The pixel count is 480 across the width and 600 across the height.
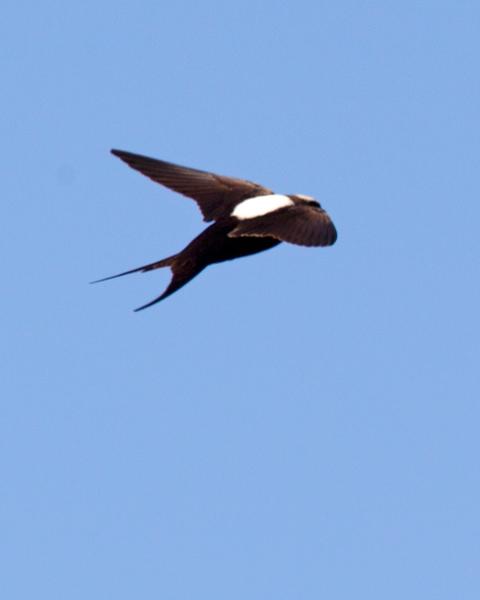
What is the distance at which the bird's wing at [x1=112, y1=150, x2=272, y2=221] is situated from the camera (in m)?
17.4

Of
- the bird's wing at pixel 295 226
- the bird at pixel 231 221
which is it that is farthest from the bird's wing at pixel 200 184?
the bird's wing at pixel 295 226

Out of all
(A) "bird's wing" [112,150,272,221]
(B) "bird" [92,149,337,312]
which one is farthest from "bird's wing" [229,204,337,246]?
(A) "bird's wing" [112,150,272,221]

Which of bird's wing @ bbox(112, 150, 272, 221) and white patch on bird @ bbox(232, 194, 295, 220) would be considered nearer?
white patch on bird @ bbox(232, 194, 295, 220)

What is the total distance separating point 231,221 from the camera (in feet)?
54.1

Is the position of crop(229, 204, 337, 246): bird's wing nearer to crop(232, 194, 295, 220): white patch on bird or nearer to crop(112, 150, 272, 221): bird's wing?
crop(232, 194, 295, 220): white patch on bird

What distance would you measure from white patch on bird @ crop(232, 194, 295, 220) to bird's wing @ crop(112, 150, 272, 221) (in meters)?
0.26

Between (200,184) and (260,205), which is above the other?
(200,184)

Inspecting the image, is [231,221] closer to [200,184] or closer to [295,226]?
[295,226]

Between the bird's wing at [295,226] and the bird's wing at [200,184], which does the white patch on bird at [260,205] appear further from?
the bird's wing at [200,184]

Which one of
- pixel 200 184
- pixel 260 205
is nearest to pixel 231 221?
pixel 260 205

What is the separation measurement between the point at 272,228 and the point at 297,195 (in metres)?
1.04

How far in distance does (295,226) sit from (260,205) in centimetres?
89

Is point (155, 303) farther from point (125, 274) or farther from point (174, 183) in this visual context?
point (174, 183)

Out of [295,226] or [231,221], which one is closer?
[295,226]
